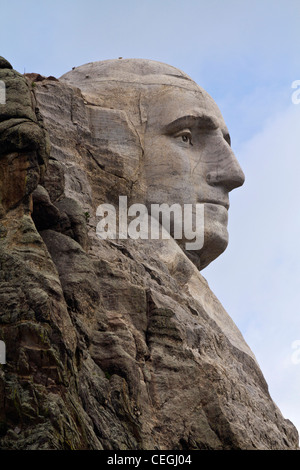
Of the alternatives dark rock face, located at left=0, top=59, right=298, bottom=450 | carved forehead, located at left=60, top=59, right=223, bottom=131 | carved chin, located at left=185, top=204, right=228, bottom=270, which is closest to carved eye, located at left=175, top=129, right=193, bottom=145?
carved forehead, located at left=60, top=59, right=223, bottom=131

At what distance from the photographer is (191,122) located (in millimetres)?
25625

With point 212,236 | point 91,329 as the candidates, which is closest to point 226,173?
point 212,236

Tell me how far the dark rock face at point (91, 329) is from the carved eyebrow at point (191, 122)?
182 cm

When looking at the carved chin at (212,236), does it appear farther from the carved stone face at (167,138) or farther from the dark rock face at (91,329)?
the dark rock face at (91,329)

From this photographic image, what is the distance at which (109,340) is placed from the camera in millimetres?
19906

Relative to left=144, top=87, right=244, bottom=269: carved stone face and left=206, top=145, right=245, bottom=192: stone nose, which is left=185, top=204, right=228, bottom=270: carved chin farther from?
left=206, top=145, right=245, bottom=192: stone nose

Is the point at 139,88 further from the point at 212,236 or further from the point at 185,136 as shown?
the point at 212,236

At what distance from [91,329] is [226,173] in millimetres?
6695

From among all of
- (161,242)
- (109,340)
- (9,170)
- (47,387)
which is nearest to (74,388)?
(47,387)

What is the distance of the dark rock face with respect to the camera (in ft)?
56.9

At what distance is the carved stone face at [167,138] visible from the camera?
24.8 m

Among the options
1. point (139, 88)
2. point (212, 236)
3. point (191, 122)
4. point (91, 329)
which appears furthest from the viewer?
point (139, 88)
